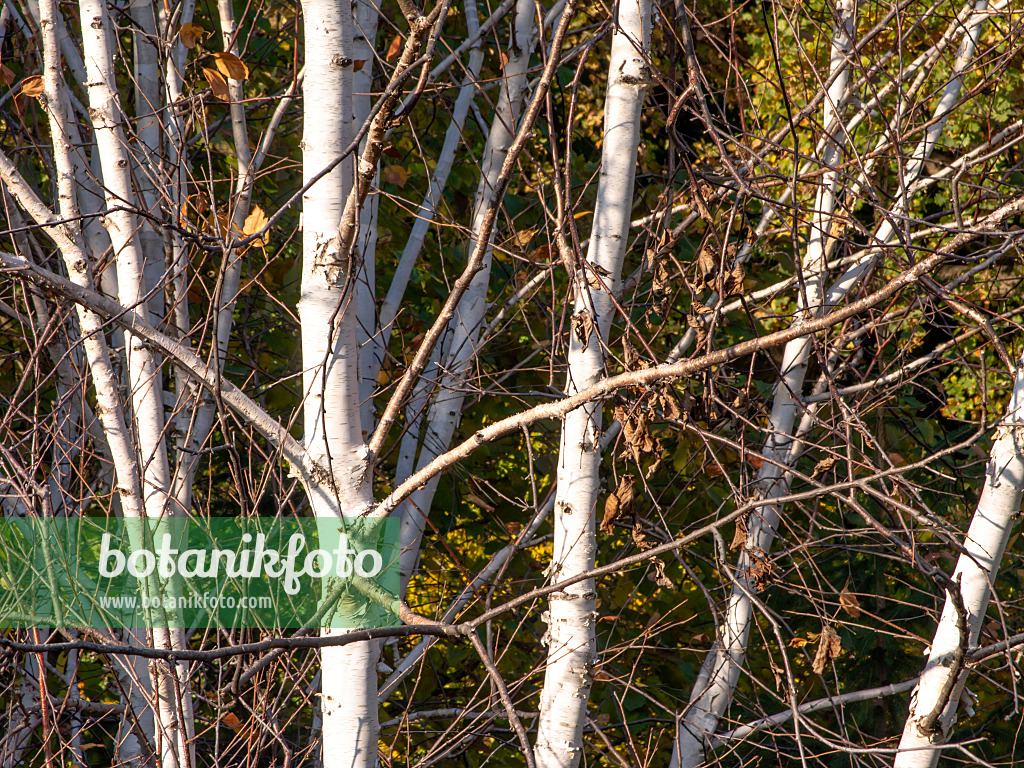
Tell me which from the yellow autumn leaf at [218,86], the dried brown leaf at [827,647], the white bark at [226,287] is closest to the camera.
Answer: the dried brown leaf at [827,647]

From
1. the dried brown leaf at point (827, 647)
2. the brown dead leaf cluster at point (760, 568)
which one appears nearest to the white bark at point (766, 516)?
the brown dead leaf cluster at point (760, 568)

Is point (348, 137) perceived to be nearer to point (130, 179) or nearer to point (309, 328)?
point (309, 328)

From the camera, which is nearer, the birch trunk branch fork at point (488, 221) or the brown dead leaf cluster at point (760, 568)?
the birch trunk branch fork at point (488, 221)

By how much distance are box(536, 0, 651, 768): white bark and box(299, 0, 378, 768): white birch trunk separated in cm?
50

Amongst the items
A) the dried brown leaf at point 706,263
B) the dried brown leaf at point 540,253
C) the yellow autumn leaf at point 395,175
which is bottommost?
the dried brown leaf at point 540,253

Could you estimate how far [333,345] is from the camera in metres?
1.95

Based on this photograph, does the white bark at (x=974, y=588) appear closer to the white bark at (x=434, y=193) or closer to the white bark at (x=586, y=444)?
the white bark at (x=586, y=444)

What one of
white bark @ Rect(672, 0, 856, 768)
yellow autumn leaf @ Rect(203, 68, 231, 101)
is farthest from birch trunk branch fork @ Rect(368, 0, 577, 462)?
white bark @ Rect(672, 0, 856, 768)

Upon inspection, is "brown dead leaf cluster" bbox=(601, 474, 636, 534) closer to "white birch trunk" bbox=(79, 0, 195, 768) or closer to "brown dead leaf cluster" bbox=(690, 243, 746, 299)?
"brown dead leaf cluster" bbox=(690, 243, 746, 299)

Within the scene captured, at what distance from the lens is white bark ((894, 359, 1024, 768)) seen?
7.86 ft

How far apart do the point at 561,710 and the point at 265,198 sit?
3204 mm

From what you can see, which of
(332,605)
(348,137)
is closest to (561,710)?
(332,605)

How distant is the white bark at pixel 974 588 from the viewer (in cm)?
240

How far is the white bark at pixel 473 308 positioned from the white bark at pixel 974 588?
1640mm
